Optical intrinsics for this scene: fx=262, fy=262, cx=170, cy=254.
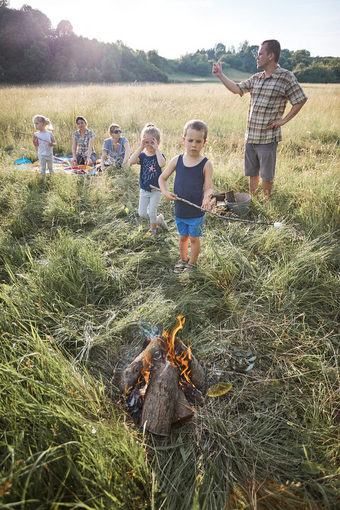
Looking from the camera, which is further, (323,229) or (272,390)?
(323,229)

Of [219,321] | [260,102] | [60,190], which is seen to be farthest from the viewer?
[60,190]

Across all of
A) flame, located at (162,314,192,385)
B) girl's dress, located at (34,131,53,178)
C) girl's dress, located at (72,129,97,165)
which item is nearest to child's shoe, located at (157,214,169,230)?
flame, located at (162,314,192,385)

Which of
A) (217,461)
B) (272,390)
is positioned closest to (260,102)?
(272,390)

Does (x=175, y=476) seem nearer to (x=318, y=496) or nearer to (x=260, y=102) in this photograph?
(x=318, y=496)

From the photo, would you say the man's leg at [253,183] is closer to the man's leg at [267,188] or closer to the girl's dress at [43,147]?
the man's leg at [267,188]

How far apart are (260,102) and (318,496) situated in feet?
13.7

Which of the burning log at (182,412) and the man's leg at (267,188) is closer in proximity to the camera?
the burning log at (182,412)

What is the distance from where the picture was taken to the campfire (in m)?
1.54

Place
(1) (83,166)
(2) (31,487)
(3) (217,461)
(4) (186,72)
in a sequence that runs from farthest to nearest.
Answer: (4) (186,72), (1) (83,166), (3) (217,461), (2) (31,487)

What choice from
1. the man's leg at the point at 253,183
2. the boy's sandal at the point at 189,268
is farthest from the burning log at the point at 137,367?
the man's leg at the point at 253,183

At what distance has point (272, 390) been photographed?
180 cm

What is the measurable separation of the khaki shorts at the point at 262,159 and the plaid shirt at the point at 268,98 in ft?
0.30

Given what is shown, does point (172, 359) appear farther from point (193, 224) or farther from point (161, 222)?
point (161, 222)

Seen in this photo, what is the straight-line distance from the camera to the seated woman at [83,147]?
5.97 meters
